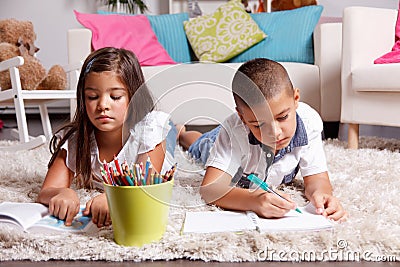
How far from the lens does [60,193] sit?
103 cm

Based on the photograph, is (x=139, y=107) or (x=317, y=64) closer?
(x=139, y=107)

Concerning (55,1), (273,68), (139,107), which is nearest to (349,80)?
(273,68)

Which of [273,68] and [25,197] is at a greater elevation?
[273,68]

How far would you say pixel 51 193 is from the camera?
1.06 metres

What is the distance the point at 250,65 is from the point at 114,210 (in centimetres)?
42

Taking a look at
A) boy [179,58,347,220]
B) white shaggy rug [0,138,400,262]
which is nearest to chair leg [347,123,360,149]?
boy [179,58,347,220]

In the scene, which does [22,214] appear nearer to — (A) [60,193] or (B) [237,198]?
(A) [60,193]

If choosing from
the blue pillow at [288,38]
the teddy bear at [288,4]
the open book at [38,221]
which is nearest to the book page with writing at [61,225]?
the open book at [38,221]

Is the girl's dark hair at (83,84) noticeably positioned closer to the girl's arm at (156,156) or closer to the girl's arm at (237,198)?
the girl's arm at (156,156)

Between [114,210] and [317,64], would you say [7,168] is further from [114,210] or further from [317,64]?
[317,64]

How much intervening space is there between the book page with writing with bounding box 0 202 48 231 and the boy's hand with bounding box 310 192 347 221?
54 cm

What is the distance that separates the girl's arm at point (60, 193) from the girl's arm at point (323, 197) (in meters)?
0.48

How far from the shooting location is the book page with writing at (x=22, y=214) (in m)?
0.91

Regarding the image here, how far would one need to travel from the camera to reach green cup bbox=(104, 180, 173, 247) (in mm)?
806
